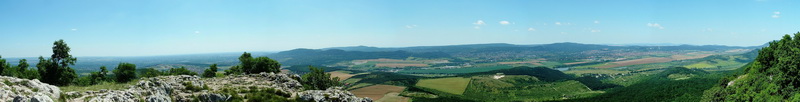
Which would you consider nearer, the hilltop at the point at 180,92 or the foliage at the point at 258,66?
the hilltop at the point at 180,92

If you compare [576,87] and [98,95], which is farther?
[576,87]

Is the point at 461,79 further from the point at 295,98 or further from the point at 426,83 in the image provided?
the point at 295,98

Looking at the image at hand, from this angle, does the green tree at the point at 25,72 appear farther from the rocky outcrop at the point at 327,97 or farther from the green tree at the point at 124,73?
the rocky outcrop at the point at 327,97

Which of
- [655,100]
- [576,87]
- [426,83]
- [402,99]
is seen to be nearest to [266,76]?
[402,99]

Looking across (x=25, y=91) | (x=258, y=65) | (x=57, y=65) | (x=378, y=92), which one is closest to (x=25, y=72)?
(x=57, y=65)

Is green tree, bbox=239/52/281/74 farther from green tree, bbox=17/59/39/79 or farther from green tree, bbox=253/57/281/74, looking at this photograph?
green tree, bbox=17/59/39/79

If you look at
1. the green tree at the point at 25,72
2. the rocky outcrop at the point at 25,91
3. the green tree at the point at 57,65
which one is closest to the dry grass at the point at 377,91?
the green tree at the point at 57,65
